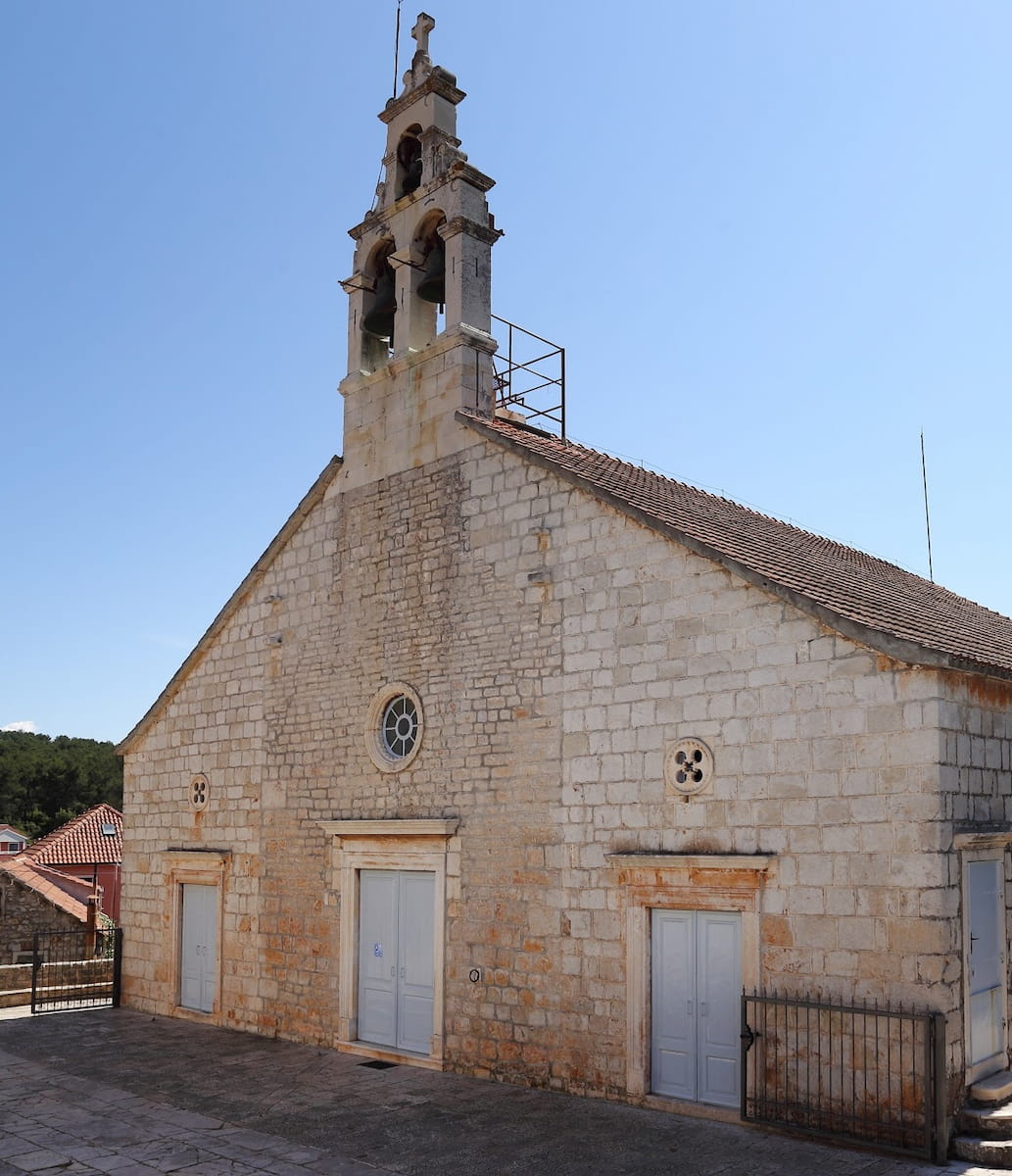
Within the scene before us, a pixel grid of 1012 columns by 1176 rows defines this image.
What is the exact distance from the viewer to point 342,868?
1275cm

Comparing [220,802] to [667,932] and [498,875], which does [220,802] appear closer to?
[498,875]

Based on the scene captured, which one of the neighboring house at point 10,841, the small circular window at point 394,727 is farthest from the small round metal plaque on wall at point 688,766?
the neighboring house at point 10,841

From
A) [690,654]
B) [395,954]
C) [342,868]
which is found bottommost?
[395,954]

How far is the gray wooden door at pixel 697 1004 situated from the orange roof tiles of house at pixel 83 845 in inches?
1199

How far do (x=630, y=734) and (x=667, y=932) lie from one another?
1755mm

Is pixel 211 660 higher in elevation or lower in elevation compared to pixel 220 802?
higher

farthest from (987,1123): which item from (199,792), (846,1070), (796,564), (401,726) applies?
(199,792)

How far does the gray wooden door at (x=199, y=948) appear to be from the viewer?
14602 millimetres

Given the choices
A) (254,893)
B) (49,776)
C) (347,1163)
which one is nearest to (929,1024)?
(347,1163)

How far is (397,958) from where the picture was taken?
12.0m

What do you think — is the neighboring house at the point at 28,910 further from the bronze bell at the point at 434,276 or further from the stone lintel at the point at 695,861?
the stone lintel at the point at 695,861

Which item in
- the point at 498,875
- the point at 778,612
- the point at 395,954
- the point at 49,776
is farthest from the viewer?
the point at 49,776

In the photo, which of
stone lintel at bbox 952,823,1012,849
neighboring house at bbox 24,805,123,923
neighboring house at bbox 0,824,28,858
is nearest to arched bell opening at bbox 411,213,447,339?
stone lintel at bbox 952,823,1012,849

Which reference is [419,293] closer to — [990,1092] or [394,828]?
[394,828]
